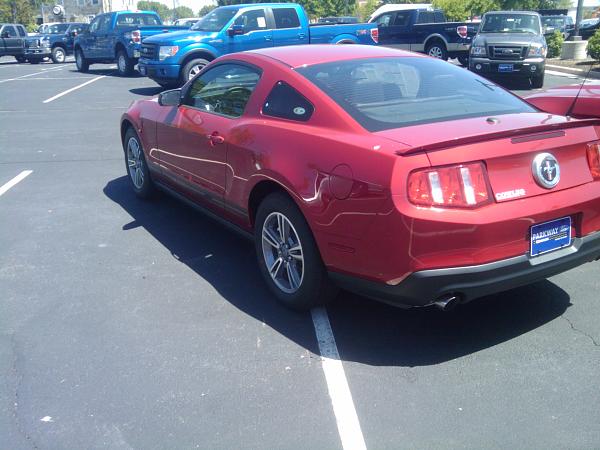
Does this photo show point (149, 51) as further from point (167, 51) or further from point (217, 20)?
point (217, 20)

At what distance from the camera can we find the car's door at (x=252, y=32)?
1543cm

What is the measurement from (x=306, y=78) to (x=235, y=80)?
0.92 metres

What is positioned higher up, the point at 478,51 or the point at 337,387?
the point at 478,51

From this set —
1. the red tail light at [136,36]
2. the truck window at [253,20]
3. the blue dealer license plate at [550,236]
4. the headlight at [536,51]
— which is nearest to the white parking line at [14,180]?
the blue dealer license plate at [550,236]

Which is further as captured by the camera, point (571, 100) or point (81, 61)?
point (81, 61)

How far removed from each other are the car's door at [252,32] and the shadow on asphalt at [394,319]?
11186 mm

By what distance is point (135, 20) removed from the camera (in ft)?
67.3

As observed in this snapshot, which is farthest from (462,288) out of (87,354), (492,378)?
(87,354)

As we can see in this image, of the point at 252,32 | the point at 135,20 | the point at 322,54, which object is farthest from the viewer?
the point at 135,20

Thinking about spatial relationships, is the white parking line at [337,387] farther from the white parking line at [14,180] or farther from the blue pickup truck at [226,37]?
the blue pickup truck at [226,37]

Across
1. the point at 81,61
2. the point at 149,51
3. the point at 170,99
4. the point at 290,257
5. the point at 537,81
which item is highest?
the point at 170,99

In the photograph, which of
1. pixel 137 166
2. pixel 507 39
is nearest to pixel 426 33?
pixel 507 39

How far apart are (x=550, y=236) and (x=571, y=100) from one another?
2360 millimetres

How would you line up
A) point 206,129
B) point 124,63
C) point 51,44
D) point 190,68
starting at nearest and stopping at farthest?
point 206,129 < point 190,68 < point 124,63 < point 51,44
